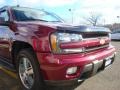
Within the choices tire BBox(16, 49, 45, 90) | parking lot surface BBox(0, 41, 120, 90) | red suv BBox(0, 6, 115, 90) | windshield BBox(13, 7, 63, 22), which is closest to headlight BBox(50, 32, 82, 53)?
red suv BBox(0, 6, 115, 90)

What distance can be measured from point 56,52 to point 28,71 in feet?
2.97

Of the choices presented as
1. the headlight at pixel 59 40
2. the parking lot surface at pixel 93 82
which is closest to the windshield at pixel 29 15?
the parking lot surface at pixel 93 82

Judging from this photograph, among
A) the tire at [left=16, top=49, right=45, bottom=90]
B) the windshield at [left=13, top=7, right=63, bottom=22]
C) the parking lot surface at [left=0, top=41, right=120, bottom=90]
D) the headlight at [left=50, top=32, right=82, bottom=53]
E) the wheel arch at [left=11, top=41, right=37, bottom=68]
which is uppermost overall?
the windshield at [left=13, top=7, right=63, bottom=22]

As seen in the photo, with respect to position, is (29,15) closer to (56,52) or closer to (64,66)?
(56,52)

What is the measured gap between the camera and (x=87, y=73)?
4023 millimetres

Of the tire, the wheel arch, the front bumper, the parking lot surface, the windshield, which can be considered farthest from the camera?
the windshield

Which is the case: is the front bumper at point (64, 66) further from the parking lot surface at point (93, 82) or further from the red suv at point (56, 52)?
the parking lot surface at point (93, 82)

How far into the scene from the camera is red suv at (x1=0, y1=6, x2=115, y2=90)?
12.3 feet

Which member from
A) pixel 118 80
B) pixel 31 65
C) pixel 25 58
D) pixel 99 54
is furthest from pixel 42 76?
pixel 118 80

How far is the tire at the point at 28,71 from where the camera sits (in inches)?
157

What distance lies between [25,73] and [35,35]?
36.1 inches

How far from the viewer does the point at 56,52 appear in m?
3.75

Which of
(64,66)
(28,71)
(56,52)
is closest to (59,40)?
(56,52)

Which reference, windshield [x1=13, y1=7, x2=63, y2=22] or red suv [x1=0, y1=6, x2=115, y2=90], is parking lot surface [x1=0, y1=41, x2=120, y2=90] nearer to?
red suv [x1=0, y1=6, x2=115, y2=90]
